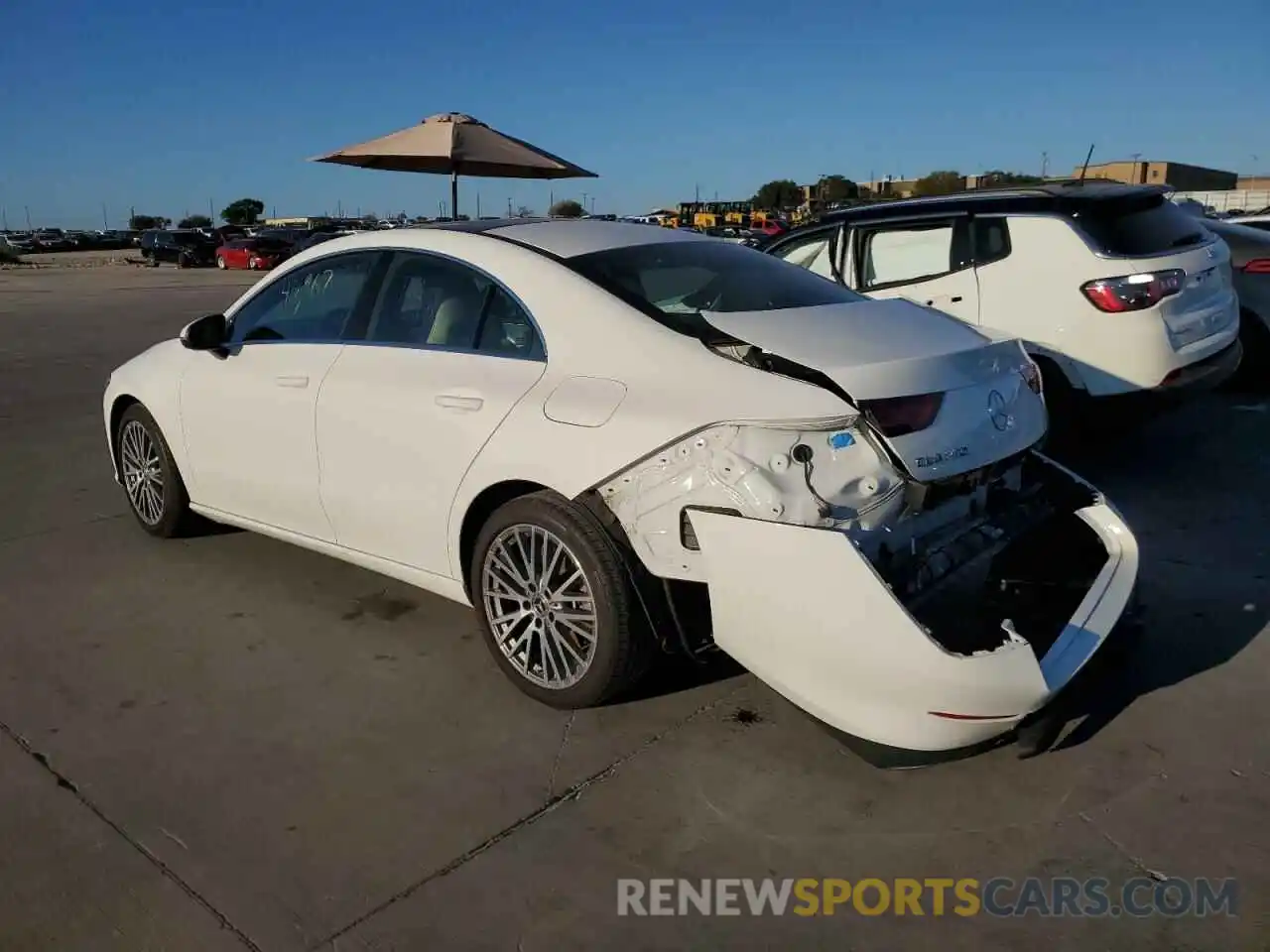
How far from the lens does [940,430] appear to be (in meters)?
2.99

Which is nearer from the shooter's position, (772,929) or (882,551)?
(772,929)

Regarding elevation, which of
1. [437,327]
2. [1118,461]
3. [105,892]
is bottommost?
[105,892]

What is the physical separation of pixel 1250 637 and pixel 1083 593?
107cm

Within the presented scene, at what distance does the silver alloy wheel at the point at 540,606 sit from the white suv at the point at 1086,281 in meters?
3.00

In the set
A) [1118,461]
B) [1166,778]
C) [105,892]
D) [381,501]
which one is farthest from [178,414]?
[1118,461]

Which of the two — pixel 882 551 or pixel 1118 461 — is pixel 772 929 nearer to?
pixel 882 551

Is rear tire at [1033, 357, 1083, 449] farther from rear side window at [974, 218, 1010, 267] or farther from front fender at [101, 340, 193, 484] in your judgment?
front fender at [101, 340, 193, 484]

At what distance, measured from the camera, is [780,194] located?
69.5 m

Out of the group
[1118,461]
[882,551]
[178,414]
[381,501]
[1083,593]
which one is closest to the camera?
[882,551]


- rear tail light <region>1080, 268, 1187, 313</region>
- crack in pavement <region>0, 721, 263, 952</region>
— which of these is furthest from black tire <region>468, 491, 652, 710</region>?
rear tail light <region>1080, 268, 1187, 313</region>

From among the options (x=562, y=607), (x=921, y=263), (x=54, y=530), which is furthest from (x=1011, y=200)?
(x=54, y=530)

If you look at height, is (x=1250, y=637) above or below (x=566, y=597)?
below

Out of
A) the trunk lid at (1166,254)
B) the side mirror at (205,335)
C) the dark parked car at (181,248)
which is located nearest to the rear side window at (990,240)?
the trunk lid at (1166,254)

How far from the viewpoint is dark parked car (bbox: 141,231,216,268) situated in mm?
40812
